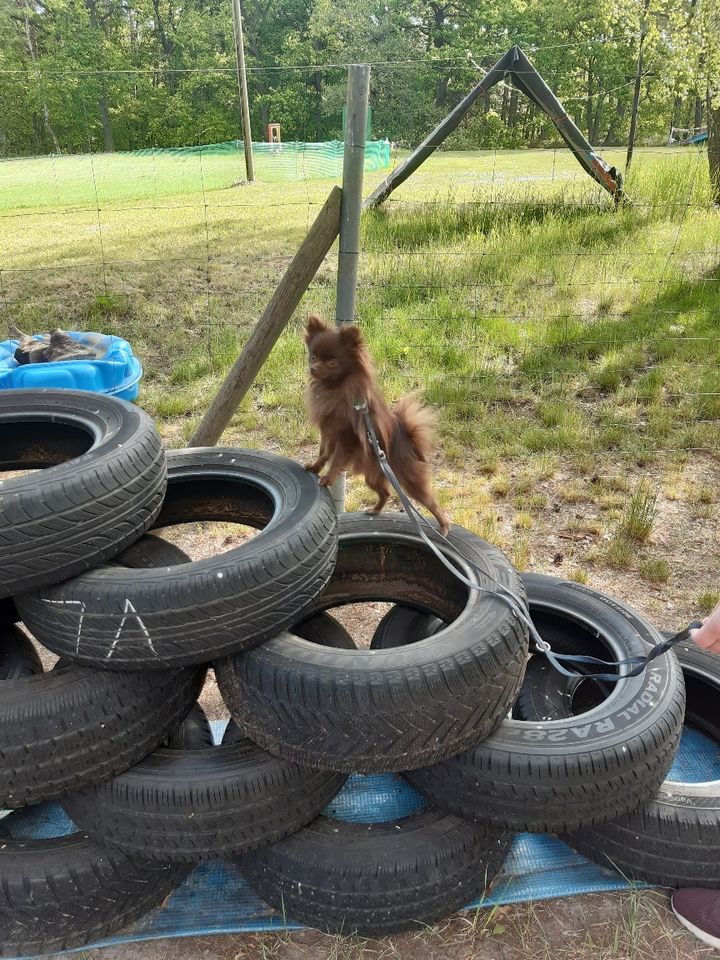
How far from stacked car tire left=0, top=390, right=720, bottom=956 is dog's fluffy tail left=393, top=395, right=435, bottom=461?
879 millimetres

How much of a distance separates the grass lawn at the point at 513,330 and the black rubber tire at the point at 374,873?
100 inches

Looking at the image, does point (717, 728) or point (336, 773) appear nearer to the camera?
point (336, 773)

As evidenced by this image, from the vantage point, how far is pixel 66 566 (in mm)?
2613

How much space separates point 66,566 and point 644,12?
11403 millimetres

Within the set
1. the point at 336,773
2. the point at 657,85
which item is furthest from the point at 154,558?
the point at 657,85

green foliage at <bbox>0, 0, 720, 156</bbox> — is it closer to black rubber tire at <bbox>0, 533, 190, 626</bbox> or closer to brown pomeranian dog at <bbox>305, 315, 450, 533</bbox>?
brown pomeranian dog at <bbox>305, 315, 450, 533</bbox>

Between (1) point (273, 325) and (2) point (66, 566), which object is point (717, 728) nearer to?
(2) point (66, 566)

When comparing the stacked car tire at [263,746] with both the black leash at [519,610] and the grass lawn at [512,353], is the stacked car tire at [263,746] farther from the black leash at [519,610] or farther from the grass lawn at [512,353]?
the grass lawn at [512,353]

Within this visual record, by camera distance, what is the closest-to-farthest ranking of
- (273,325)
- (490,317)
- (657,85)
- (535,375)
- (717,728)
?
1. (717,728)
2. (273,325)
3. (535,375)
4. (490,317)
5. (657,85)

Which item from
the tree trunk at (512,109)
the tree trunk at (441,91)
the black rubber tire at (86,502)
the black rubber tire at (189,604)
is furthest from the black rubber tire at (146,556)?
the tree trunk at (441,91)

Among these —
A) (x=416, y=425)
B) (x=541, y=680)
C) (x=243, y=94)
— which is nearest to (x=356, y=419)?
(x=416, y=425)

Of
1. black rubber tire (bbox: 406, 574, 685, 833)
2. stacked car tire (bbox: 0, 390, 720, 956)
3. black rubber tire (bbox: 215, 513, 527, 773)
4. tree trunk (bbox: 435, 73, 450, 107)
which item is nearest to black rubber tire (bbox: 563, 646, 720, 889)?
stacked car tire (bbox: 0, 390, 720, 956)

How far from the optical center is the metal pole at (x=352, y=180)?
4.16 m

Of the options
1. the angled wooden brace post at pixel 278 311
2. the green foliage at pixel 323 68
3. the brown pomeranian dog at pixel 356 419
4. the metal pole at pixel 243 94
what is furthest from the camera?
the metal pole at pixel 243 94
